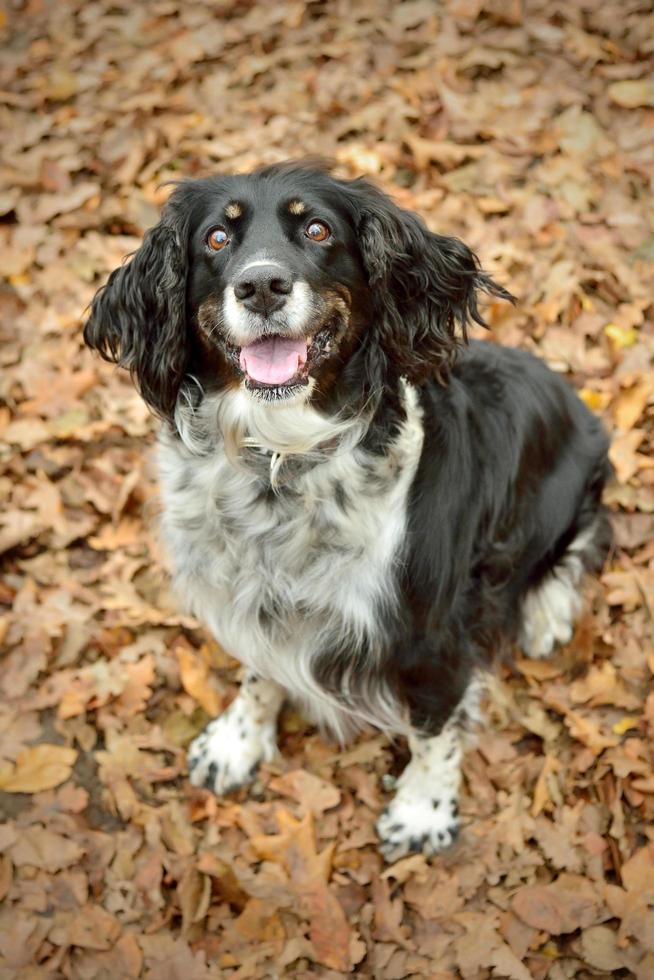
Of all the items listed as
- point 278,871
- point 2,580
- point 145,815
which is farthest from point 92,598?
point 278,871

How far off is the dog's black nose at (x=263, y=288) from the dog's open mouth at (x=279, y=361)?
13 cm

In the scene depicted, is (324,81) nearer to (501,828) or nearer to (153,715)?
(153,715)

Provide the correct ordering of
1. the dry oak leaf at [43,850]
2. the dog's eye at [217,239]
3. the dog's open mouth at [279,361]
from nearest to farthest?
the dog's open mouth at [279,361] → the dog's eye at [217,239] → the dry oak leaf at [43,850]

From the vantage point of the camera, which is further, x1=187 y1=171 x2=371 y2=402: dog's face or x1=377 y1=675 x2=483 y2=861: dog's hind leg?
x1=377 y1=675 x2=483 y2=861: dog's hind leg

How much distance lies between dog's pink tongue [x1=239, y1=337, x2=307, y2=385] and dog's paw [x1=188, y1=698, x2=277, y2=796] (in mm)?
1713

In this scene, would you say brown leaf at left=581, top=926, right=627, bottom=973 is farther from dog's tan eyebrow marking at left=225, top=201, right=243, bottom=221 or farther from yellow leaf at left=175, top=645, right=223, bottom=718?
dog's tan eyebrow marking at left=225, top=201, right=243, bottom=221

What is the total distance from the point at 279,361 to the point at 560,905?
2264 mm

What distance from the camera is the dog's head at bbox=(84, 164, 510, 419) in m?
2.90

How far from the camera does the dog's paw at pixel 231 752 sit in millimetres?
3932

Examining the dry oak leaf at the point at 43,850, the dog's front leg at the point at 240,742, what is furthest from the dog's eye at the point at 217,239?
the dry oak leaf at the point at 43,850

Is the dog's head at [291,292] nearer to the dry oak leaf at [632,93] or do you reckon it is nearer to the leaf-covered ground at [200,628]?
the leaf-covered ground at [200,628]

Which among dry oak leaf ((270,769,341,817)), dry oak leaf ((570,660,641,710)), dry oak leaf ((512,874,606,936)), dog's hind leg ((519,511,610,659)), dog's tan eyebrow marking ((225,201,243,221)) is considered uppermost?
dog's tan eyebrow marking ((225,201,243,221))

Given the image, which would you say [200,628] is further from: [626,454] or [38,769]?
[626,454]

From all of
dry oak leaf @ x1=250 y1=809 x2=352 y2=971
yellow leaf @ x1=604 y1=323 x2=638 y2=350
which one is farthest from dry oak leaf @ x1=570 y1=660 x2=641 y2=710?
yellow leaf @ x1=604 y1=323 x2=638 y2=350
